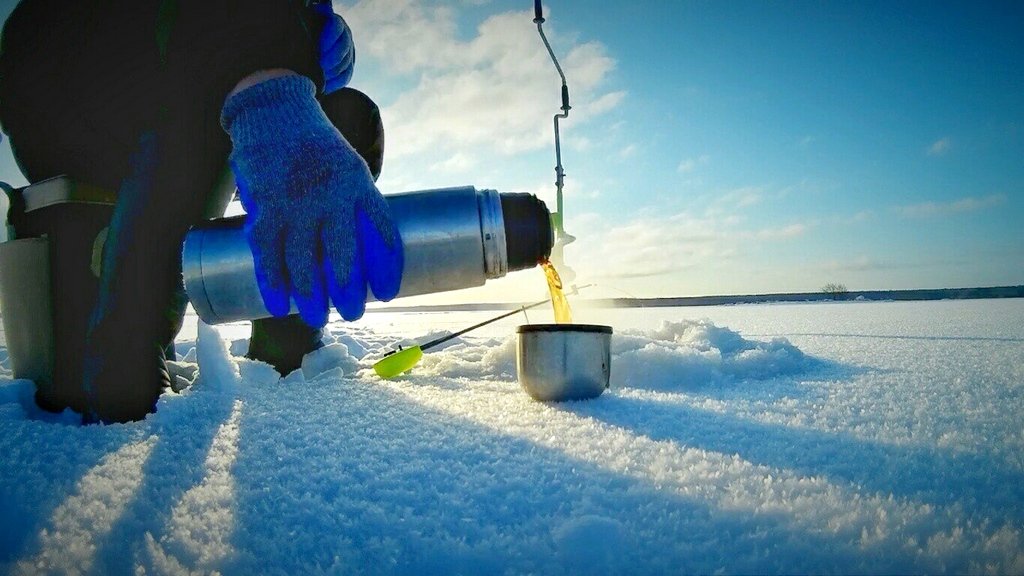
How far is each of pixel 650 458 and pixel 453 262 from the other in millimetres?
578

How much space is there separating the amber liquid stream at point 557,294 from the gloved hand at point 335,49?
77 cm

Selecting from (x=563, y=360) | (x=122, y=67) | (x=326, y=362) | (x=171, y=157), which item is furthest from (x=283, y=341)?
(x=563, y=360)

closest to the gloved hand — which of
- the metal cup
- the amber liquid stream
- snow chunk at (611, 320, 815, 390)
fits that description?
the amber liquid stream

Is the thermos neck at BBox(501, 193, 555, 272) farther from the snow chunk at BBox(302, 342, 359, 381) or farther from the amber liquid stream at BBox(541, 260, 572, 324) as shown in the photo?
the snow chunk at BBox(302, 342, 359, 381)

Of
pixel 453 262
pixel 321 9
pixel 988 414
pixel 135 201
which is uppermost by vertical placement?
pixel 321 9

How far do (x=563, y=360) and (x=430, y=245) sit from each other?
1.31 ft

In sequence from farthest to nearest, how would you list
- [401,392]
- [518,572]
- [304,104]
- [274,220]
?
[401,392] < [304,104] < [274,220] < [518,572]

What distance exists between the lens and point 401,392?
1.25m

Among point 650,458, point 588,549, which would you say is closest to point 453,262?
point 650,458

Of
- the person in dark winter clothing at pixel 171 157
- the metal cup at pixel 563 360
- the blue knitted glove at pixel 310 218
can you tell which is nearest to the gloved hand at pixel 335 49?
the person in dark winter clothing at pixel 171 157

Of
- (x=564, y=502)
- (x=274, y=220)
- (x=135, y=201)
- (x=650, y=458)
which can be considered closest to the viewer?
(x=564, y=502)

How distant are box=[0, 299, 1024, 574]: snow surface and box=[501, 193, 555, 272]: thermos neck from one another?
0.35m

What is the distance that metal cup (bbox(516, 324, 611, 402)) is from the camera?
1.07 metres

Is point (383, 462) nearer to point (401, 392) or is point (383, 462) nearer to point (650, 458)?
point (650, 458)
